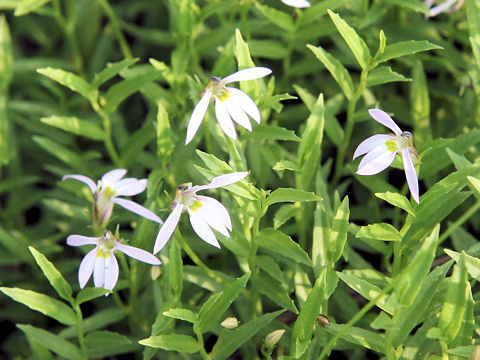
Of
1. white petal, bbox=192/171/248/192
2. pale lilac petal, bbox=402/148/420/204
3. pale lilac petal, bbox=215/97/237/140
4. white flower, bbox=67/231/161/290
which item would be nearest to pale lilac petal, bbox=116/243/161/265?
white flower, bbox=67/231/161/290

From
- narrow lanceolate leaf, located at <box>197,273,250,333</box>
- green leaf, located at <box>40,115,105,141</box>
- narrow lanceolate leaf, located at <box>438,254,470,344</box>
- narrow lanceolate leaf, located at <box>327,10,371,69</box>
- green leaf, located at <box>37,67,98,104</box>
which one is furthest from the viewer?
green leaf, located at <box>40,115,105,141</box>

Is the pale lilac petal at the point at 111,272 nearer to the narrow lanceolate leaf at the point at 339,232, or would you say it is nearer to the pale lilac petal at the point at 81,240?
the pale lilac petal at the point at 81,240

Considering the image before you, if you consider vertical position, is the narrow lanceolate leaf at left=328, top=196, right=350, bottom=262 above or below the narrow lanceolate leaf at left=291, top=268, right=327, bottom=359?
above

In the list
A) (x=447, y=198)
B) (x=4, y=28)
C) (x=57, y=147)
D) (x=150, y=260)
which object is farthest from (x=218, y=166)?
(x=4, y=28)

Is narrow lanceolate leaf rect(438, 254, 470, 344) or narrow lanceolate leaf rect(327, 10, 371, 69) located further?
narrow lanceolate leaf rect(327, 10, 371, 69)

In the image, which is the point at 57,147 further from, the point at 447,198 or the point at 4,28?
the point at 447,198

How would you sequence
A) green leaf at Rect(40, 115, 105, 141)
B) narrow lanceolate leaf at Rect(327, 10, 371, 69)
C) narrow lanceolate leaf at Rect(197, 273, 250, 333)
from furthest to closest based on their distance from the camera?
green leaf at Rect(40, 115, 105, 141), narrow lanceolate leaf at Rect(327, 10, 371, 69), narrow lanceolate leaf at Rect(197, 273, 250, 333)

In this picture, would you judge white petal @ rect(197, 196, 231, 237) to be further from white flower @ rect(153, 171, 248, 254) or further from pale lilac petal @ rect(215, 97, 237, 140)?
pale lilac petal @ rect(215, 97, 237, 140)

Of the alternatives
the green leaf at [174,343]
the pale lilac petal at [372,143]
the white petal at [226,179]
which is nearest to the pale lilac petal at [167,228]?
the white petal at [226,179]
